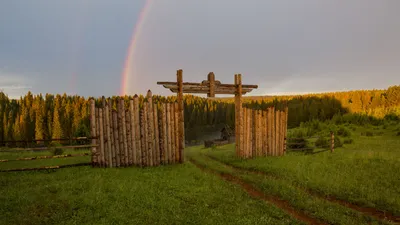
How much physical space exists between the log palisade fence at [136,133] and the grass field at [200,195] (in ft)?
3.00

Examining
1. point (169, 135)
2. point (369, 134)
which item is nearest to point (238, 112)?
point (169, 135)

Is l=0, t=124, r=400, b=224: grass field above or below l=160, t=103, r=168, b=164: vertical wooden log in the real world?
below

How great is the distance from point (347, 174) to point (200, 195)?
22.8 ft

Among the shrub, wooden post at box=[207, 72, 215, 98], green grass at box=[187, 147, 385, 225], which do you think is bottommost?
the shrub

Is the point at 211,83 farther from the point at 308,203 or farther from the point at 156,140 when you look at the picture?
the point at 308,203

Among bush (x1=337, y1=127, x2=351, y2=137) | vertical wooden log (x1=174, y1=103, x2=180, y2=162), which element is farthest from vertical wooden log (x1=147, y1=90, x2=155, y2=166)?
bush (x1=337, y1=127, x2=351, y2=137)

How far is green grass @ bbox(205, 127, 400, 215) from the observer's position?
859 cm

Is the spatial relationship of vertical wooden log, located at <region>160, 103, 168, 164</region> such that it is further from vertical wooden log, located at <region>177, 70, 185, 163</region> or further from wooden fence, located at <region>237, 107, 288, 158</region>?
wooden fence, located at <region>237, 107, 288, 158</region>

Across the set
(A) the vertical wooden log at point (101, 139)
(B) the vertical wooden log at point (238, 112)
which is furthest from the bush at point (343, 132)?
(A) the vertical wooden log at point (101, 139)

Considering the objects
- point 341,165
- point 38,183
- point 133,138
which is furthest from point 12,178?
point 341,165

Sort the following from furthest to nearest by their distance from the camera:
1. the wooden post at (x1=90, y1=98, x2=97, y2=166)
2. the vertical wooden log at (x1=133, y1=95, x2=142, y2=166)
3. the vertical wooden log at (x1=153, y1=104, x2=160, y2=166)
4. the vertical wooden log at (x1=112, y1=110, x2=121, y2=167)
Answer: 1. the vertical wooden log at (x1=153, y1=104, x2=160, y2=166)
2. the vertical wooden log at (x1=133, y1=95, x2=142, y2=166)
3. the vertical wooden log at (x1=112, y1=110, x2=121, y2=167)
4. the wooden post at (x1=90, y1=98, x2=97, y2=166)

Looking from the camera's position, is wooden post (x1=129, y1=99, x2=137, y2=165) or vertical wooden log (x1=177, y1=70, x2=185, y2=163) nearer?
wooden post (x1=129, y1=99, x2=137, y2=165)

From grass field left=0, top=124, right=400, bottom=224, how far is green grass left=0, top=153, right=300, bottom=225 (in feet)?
0.08

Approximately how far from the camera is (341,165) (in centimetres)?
1292
